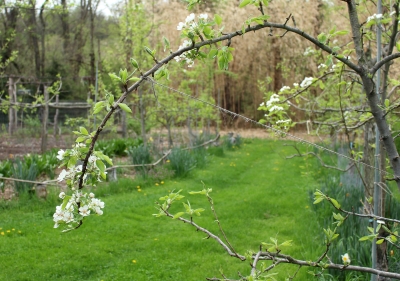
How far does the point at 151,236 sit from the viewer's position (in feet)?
15.1

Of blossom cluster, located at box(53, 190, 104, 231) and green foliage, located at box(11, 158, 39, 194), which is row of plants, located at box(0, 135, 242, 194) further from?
blossom cluster, located at box(53, 190, 104, 231)

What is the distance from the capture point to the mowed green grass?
12.1ft

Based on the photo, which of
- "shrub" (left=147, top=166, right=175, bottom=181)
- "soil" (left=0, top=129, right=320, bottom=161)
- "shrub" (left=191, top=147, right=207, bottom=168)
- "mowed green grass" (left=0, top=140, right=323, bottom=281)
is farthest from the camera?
"soil" (left=0, top=129, right=320, bottom=161)

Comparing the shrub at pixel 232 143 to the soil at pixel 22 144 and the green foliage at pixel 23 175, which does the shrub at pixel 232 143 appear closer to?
the soil at pixel 22 144

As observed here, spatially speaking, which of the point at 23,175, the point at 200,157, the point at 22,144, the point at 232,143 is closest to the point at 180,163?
the point at 200,157

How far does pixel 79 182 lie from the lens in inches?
50.5

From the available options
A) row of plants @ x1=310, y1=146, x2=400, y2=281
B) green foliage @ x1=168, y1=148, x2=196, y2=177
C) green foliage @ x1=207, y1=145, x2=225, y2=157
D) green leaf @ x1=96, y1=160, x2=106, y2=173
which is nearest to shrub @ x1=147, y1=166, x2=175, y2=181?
green foliage @ x1=168, y1=148, x2=196, y2=177

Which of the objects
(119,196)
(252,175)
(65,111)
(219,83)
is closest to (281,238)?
(119,196)

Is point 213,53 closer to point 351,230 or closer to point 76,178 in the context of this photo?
point 76,178

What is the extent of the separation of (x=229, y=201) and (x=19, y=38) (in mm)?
14310

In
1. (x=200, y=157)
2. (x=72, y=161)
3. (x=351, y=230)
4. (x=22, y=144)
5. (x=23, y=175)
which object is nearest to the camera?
(x=72, y=161)

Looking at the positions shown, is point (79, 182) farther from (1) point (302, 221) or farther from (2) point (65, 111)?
(2) point (65, 111)

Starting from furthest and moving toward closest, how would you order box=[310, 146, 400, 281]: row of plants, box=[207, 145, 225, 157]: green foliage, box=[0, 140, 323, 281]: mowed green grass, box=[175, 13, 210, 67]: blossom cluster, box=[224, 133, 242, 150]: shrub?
1. box=[224, 133, 242, 150]: shrub
2. box=[207, 145, 225, 157]: green foliage
3. box=[0, 140, 323, 281]: mowed green grass
4. box=[310, 146, 400, 281]: row of plants
5. box=[175, 13, 210, 67]: blossom cluster

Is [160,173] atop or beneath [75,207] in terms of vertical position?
beneath
